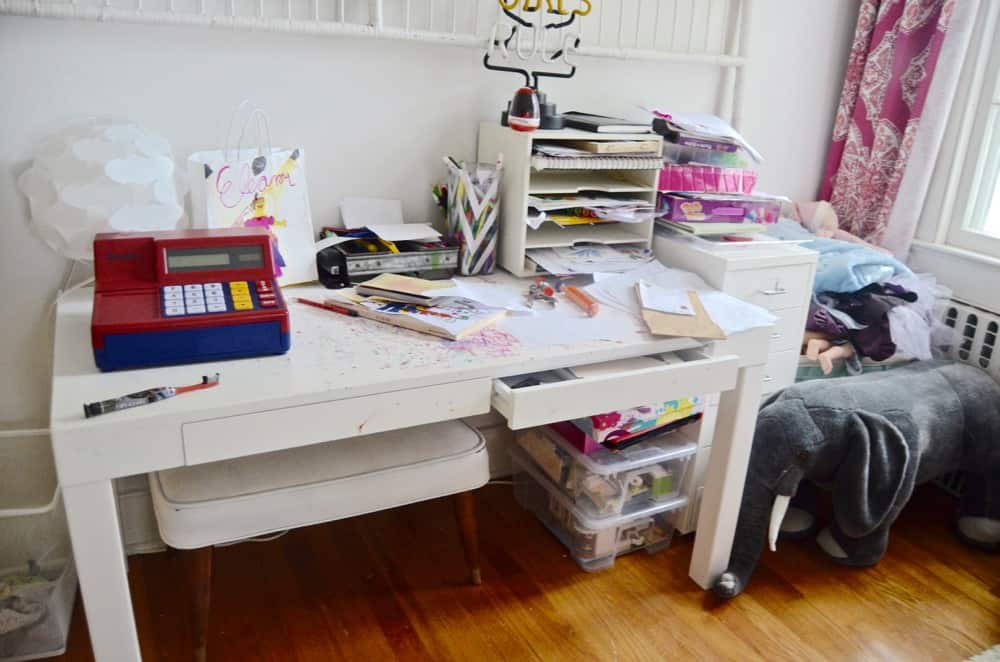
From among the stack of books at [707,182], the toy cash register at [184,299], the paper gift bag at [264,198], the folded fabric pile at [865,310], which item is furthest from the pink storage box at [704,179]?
the toy cash register at [184,299]

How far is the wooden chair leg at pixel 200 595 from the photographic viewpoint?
4.78ft

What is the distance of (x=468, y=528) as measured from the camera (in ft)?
5.78

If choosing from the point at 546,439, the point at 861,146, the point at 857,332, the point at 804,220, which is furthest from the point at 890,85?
the point at 546,439

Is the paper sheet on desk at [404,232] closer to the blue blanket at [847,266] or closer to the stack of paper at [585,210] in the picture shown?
the stack of paper at [585,210]

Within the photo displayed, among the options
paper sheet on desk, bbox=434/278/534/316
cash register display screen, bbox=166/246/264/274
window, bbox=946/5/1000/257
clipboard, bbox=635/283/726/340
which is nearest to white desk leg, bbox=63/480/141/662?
cash register display screen, bbox=166/246/264/274

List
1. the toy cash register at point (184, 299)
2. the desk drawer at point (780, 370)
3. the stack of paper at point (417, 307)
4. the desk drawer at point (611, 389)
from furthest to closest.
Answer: the desk drawer at point (780, 370), the stack of paper at point (417, 307), the desk drawer at point (611, 389), the toy cash register at point (184, 299)

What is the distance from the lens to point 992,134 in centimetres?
222

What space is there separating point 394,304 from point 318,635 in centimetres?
73

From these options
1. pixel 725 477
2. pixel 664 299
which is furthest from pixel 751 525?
pixel 664 299

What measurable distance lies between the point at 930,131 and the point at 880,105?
174 mm

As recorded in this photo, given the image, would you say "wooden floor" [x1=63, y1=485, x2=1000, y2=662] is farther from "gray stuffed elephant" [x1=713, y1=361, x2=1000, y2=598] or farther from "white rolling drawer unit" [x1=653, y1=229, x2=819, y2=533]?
"white rolling drawer unit" [x1=653, y1=229, x2=819, y2=533]

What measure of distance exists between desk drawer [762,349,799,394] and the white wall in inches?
28.9

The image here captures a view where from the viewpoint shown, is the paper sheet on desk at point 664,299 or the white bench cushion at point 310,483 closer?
the white bench cushion at point 310,483

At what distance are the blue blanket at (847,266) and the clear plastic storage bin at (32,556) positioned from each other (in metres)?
1.94
